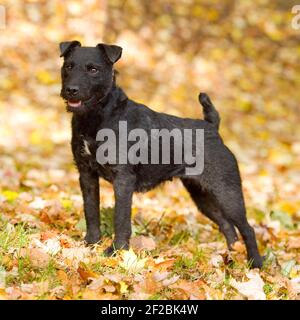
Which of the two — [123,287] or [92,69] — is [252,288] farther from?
[92,69]

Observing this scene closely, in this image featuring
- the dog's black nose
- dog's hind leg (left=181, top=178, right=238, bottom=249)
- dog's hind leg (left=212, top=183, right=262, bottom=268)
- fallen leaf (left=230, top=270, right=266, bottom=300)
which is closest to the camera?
fallen leaf (left=230, top=270, right=266, bottom=300)

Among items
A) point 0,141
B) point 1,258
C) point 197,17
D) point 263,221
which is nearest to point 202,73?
point 197,17

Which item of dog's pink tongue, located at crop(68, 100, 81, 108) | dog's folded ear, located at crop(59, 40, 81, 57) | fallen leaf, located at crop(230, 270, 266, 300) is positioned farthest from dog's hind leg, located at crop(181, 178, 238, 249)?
dog's folded ear, located at crop(59, 40, 81, 57)

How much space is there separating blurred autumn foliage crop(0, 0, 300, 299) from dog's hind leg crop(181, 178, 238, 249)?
0.33 metres

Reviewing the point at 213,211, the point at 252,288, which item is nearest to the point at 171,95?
the point at 213,211

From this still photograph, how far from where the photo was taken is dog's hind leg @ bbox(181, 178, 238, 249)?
624 centimetres

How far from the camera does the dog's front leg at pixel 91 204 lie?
5488 millimetres

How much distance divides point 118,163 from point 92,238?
796 mm

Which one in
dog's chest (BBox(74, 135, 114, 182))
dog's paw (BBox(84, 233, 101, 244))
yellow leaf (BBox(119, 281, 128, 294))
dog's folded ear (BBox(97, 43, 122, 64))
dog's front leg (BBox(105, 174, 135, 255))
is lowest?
yellow leaf (BBox(119, 281, 128, 294))

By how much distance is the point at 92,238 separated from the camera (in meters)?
5.52

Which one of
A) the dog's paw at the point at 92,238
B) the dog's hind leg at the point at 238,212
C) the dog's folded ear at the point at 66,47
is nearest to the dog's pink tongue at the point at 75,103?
the dog's folded ear at the point at 66,47

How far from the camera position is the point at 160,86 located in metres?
12.2

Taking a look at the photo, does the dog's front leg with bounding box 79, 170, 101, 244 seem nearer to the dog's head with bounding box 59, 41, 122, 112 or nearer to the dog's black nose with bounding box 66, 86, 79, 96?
the dog's head with bounding box 59, 41, 122, 112
